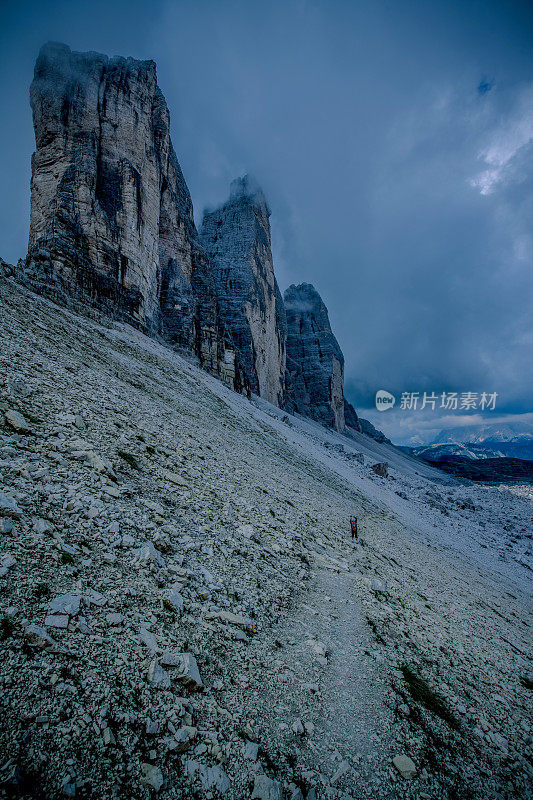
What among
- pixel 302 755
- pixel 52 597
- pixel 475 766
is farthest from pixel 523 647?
pixel 52 597

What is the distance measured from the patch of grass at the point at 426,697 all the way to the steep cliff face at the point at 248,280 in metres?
49.3

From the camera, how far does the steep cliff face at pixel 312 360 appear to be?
3381 inches

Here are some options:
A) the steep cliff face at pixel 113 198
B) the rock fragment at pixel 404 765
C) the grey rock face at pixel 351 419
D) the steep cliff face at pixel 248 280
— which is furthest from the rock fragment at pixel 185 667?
the grey rock face at pixel 351 419

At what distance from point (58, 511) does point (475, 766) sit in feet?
19.2

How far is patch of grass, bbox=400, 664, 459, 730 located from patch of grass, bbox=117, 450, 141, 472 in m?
5.93

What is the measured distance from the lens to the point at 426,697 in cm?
411

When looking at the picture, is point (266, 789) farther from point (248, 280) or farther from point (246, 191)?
point (246, 191)

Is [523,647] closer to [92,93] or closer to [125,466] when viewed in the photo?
[125,466]

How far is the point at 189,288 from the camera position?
130 ft

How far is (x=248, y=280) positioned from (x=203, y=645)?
59349 millimetres

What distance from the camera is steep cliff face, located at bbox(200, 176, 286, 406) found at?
54.7 metres

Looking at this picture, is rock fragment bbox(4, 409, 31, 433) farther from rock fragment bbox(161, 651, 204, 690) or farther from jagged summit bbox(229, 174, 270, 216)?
jagged summit bbox(229, 174, 270, 216)

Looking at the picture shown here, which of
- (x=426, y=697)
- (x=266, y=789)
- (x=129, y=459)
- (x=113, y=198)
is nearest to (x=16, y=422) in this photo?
(x=129, y=459)

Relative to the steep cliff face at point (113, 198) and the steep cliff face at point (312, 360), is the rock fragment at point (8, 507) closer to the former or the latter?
the steep cliff face at point (113, 198)
